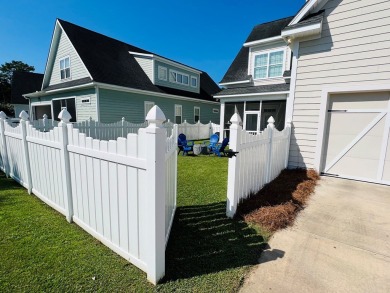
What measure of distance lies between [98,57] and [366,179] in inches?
587

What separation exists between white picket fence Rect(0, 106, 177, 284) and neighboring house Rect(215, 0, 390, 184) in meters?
5.01

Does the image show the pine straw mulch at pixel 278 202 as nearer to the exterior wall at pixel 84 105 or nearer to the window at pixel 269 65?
the window at pixel 269 65

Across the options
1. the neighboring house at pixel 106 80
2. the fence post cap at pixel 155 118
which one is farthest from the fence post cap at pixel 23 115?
the neighboring house at pixel 106 80

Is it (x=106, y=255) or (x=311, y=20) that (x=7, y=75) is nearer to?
(x=311, y=20)

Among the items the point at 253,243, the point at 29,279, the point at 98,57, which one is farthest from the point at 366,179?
the point at 98,57

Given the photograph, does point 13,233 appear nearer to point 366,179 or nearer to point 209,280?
point 209,280

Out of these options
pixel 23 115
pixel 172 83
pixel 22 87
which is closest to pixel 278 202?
pixel 23 115

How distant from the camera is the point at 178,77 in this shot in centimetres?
1756

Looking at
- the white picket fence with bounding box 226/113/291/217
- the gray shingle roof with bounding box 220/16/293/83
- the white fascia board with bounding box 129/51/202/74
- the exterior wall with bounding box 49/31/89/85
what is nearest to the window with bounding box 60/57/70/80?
the exterior wall with bounding box 49/31/89/85

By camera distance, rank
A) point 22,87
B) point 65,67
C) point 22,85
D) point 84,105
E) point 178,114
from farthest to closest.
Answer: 1. point 22,85
2. point 22,87
3. point 178,114
4. point 65,67
5. point 84,105

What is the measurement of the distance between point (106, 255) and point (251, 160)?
284cm

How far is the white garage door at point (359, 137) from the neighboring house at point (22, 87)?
32.0 m

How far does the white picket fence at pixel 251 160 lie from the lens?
3232 millimetres

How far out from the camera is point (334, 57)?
5.42m
